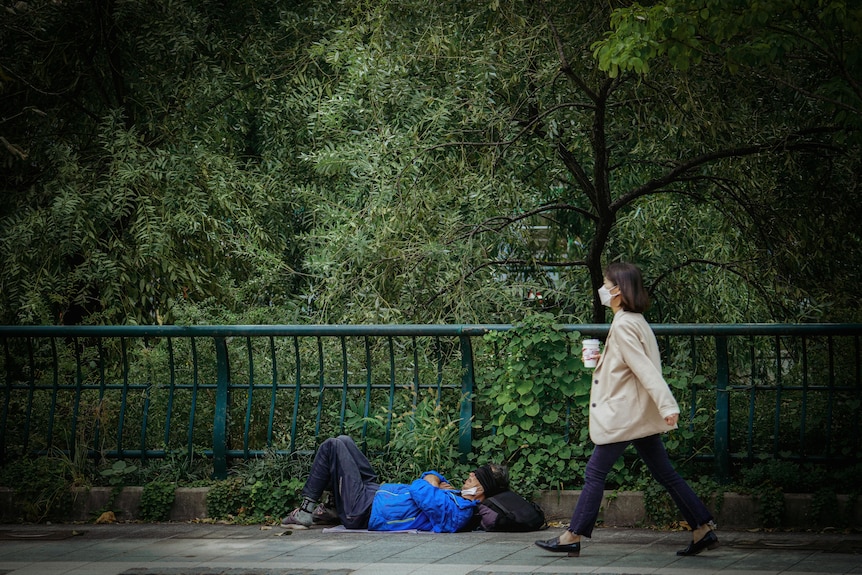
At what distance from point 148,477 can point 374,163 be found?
3.85 metres

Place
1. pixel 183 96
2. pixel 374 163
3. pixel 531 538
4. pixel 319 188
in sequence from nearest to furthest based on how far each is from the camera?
pixel 531 538 < pixel 374 163 < pixel 183 96 < pixel 319 188

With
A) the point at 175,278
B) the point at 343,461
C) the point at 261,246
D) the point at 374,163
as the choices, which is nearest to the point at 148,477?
the point at 343,461

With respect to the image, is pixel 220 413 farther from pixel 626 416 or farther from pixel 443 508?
pixel 626 416

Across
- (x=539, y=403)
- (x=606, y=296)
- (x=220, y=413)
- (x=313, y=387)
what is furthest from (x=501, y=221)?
(x=606, y=296)

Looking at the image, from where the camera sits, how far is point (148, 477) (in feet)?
28.1

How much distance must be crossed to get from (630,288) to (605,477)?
1.16 m

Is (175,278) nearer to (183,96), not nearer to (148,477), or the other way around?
(183,96)

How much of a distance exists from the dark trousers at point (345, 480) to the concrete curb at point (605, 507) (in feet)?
3.23

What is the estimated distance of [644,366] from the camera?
6.41 m

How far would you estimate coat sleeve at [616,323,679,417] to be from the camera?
6.27m

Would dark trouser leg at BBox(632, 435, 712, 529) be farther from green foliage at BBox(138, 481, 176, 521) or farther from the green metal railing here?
green foliage at BBox(138, 481, 176, 521)

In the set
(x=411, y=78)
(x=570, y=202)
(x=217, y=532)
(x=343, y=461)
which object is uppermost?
(x=411, y=78)

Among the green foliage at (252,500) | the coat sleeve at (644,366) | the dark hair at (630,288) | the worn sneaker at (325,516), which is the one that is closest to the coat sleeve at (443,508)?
the worn sneaker at (325,516)

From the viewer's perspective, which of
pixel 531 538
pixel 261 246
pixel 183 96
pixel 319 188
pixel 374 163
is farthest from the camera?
pixel 319 188
